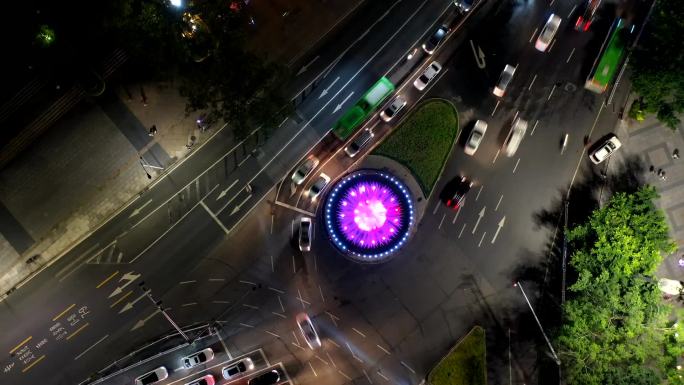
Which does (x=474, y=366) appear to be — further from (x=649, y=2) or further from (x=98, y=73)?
(x=98, y=73)

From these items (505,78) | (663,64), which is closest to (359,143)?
(505,78)

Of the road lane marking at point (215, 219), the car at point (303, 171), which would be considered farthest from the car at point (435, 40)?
the road lane marking at point (215, 219)

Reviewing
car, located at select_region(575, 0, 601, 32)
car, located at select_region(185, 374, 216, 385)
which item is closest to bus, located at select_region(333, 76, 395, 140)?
car, located at select_region(575, 0, 601, 32)

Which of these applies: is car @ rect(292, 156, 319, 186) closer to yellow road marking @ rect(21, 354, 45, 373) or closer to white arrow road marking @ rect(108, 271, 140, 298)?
white arrow road marking @ rect(108, 271, 140, 298)

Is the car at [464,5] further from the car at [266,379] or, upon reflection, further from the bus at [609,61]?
the car at [266,379]

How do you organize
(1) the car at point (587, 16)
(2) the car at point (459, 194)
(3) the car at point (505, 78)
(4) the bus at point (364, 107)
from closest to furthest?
(4) the bus at point (364, 107) < (2) the car at point (459, 194) < (3) the car at point (505, 78) < (1) the car at point (587, 16)

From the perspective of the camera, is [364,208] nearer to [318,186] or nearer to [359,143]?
[318,186]

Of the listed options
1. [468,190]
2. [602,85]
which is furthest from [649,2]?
[468,190]
